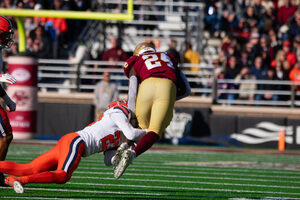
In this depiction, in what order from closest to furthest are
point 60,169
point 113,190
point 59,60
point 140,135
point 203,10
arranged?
point 60,169 < point 140,135 < point 113,190 < point 59,60 < point 203,10

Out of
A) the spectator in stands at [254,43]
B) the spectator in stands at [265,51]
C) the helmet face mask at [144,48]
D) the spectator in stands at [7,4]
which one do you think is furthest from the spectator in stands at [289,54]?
the helmet face mask at [144,48]

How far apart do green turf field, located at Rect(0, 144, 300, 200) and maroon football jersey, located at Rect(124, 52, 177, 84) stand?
1.12 meters

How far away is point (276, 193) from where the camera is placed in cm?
689

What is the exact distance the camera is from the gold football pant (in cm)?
596

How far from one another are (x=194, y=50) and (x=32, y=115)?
4.95 meters

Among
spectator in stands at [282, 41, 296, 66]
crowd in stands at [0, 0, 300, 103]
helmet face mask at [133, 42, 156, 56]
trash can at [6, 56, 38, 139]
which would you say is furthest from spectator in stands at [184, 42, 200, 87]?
helmet face mask at [133, 42, 156, 56]

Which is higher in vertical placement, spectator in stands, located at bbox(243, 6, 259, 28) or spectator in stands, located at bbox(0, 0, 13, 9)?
spectator in stands, located at bbox(0, 0, 13, 9)

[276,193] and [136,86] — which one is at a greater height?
[136,86]

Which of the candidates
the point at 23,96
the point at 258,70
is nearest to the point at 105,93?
the point at 23,96

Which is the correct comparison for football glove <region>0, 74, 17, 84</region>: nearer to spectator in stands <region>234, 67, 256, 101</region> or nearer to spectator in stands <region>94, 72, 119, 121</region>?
spectator in stands <region>94, 72, 119, 121</region>

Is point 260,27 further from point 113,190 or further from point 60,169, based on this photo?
point 60,169

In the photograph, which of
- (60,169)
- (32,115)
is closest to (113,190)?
(60,169)

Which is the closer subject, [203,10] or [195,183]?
[195,183]

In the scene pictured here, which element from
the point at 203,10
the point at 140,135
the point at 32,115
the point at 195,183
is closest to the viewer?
the point at 140,135
